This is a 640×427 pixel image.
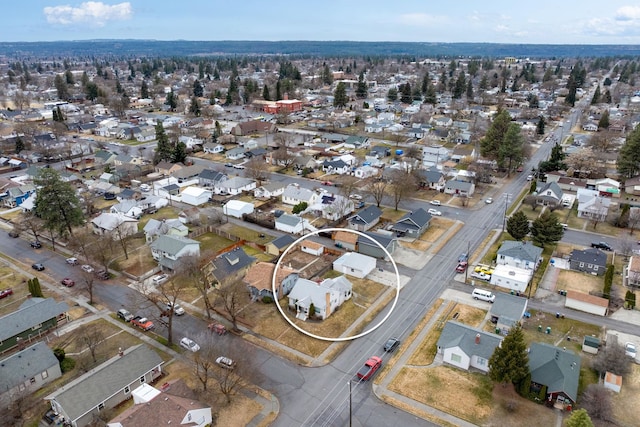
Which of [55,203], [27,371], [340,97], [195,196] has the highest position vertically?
[340,97]

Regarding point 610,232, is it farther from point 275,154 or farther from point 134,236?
point 134,236

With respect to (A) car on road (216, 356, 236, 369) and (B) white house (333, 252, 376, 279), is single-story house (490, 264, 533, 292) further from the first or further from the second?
(A) car on road (216, 356, 236, 369)

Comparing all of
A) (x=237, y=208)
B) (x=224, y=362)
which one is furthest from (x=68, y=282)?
(x=237, y=208)

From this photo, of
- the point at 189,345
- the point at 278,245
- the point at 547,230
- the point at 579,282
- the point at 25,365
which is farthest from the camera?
the point at 278,245

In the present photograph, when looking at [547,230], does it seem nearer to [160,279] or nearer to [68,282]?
[160,279]

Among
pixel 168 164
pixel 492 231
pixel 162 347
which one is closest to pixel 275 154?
pixel 168 164

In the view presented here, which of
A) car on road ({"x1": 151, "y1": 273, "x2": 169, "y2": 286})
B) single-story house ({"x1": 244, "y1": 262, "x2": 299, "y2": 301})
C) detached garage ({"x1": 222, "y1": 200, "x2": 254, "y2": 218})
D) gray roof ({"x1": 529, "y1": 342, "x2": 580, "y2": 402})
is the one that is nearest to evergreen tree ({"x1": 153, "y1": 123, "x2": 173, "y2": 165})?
detached garage ({"x1": 222, "y1": 200, "x2": 254, "y2": 218})
